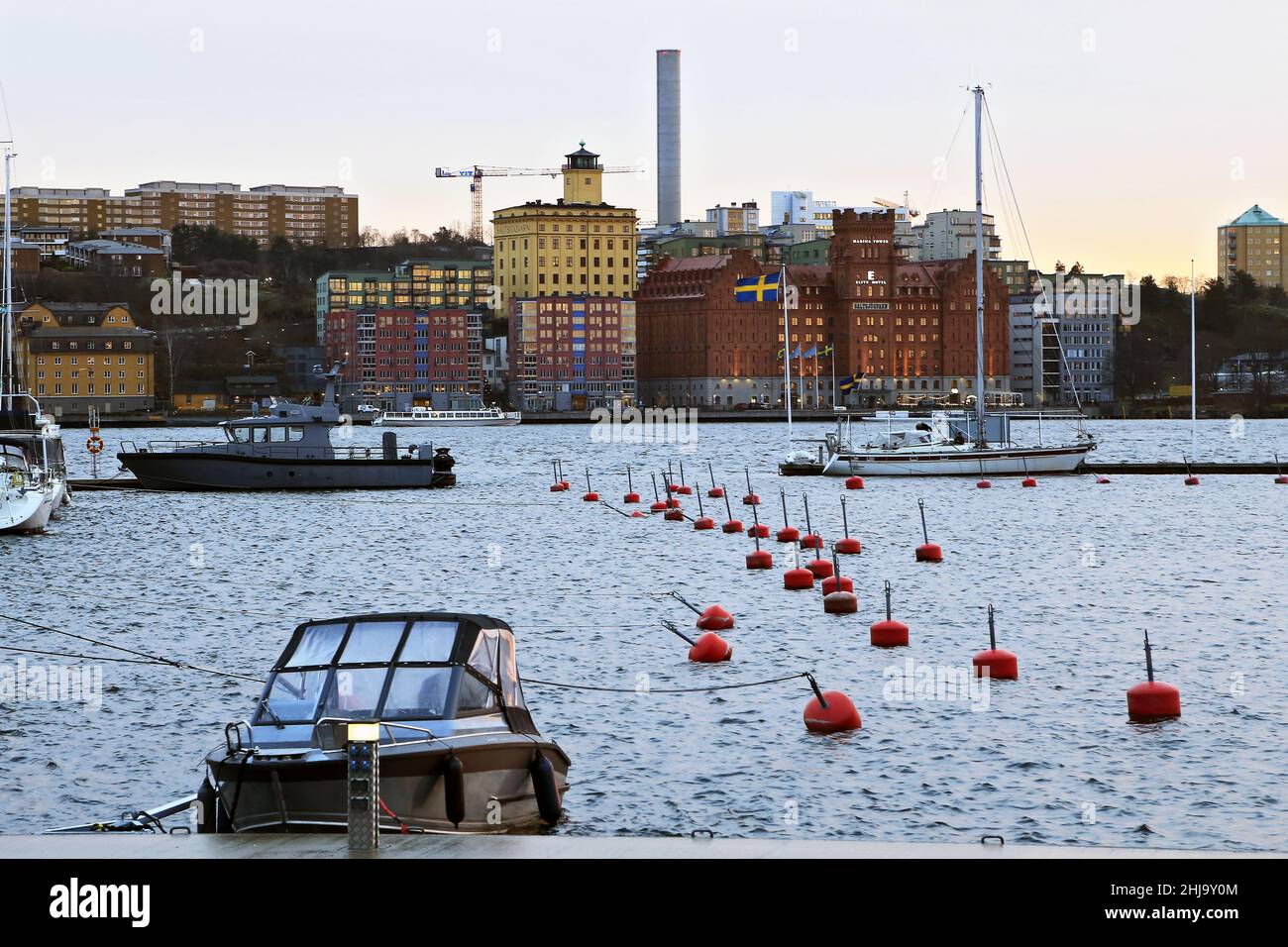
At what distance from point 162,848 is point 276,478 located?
193 feet

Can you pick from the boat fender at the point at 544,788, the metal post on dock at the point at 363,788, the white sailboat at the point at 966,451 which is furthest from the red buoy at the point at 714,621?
the white sailboat at the point at 966,451

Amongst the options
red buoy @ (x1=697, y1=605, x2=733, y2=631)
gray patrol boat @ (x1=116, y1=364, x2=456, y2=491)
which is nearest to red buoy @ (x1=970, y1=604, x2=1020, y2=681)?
red buoy @ (x1=697, y1=605, x2=733, y2=631)

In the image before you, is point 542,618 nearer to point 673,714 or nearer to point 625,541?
point 673,714

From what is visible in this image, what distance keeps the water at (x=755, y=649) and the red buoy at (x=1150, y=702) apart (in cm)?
32

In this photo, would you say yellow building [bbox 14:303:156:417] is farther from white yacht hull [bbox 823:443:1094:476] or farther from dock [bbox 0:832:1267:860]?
dock [bbox 0:832:1267:860]

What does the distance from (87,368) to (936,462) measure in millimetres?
142637

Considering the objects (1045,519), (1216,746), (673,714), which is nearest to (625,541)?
(1045,519)

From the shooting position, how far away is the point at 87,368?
193 m

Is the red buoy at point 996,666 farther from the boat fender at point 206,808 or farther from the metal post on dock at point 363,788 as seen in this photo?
the metal post on dock at point 363,788

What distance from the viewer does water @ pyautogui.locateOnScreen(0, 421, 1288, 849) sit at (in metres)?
16.7

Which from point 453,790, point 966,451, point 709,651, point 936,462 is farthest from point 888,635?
point 936,462

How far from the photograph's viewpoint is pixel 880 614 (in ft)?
105

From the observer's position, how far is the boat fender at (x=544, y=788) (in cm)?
1409
